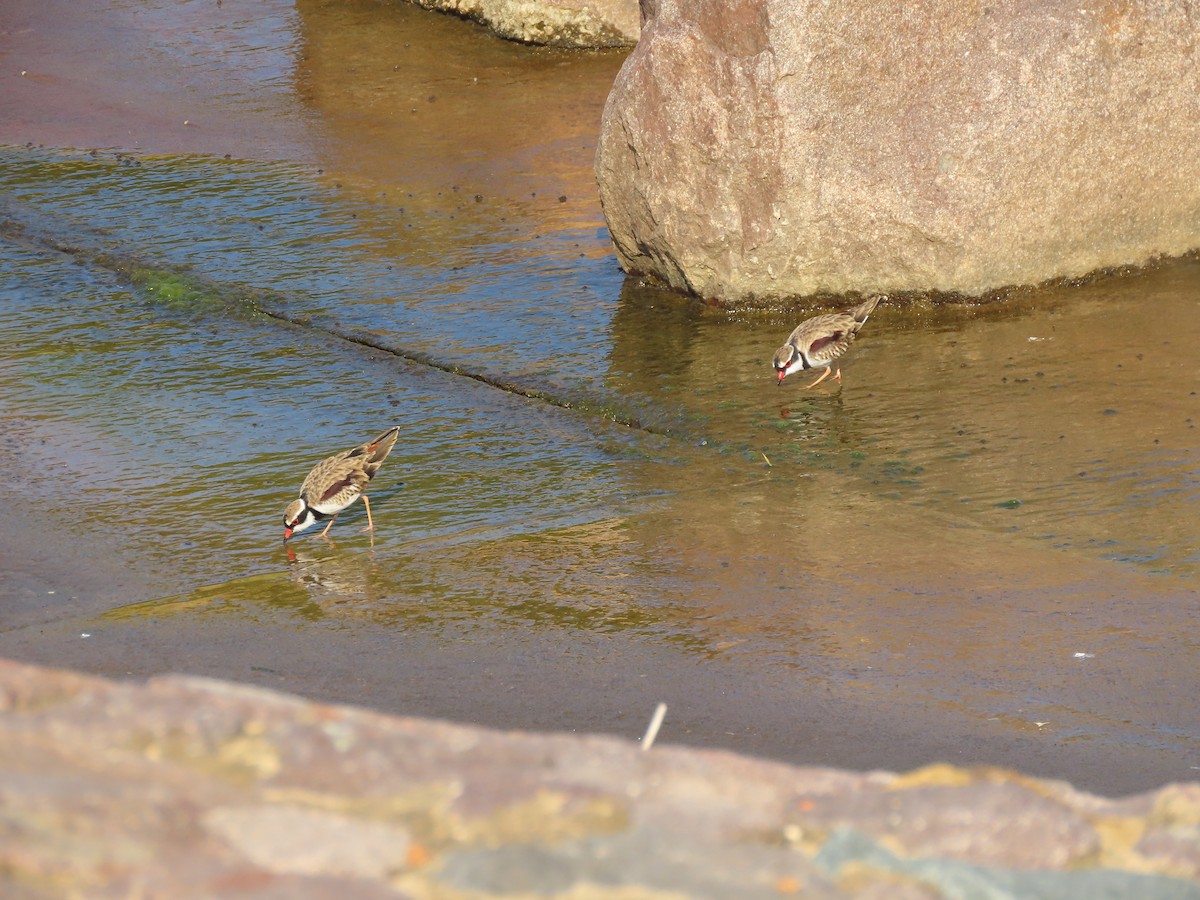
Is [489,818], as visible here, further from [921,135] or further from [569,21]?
[569,21]

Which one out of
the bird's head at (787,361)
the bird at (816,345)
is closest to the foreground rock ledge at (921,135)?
the bird at (816,345)

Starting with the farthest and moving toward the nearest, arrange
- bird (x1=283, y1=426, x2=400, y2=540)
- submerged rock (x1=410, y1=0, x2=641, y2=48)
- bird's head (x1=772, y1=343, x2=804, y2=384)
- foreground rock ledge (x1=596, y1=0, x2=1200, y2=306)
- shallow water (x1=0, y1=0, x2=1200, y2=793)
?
submerged rock (x1=410, y1=0, x2=641, y2=48) → foreground rock ledge (x1=596, y1=0, x2=1200, y2=306) → bird's head (x1=772, y1=343, x2=804, y2=384) → bird (x1=283, y1=426, x2=400, y2=540) → shallow water (x1=0, y1=0, x2=1200, y2=793)

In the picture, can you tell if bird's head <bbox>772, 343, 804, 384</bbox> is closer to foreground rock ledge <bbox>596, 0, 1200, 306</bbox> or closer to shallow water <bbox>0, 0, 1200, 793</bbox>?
shallow water <bbox>0, 0, 1200, 793</bbox>

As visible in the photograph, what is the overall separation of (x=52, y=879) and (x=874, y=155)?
7738 millimetres

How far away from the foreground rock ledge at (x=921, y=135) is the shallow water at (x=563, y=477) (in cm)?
38

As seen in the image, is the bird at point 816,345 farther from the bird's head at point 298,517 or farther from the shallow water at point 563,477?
the bird's head at point 298,517

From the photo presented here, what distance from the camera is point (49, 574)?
666cm

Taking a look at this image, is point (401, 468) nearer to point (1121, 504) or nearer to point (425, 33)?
point (1121, 504)

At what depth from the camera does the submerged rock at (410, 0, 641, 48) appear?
1609 centimetres

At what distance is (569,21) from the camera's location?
16.2 metres

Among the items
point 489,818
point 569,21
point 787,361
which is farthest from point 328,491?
point 569,21

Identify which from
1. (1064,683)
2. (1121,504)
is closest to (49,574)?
A: (1064,683)

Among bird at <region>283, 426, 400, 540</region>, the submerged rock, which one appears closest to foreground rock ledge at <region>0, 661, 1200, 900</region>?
bird at <region>283, 426, 400, 540</region>

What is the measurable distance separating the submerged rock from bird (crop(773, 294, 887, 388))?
26.9 ft
